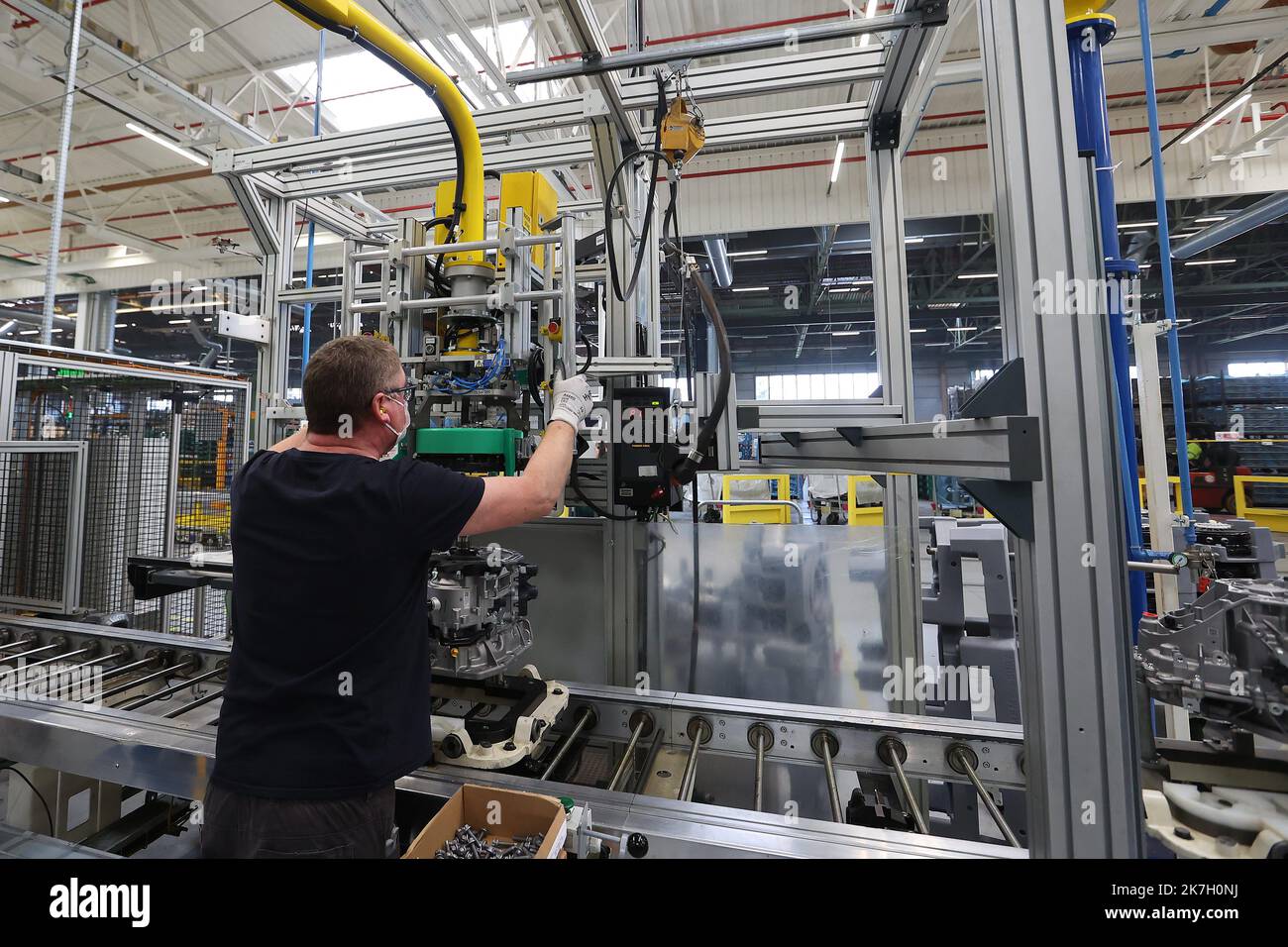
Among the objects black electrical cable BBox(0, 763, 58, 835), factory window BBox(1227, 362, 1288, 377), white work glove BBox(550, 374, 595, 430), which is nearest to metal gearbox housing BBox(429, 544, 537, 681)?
white work glove BBox(550, 374, 595, 430)

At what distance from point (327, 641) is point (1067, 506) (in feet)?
4.99

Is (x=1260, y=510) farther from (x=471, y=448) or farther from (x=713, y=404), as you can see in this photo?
(x=471, y=448)

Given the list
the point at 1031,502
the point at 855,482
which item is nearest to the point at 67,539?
the point at 1031,502

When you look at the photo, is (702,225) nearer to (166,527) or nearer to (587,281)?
(587,281)

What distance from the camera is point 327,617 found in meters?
1.19

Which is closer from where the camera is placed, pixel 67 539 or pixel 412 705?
pixel 412 705

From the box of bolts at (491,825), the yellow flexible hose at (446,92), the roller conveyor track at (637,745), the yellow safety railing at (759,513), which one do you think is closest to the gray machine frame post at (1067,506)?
the roller conveyor track at (637,745)

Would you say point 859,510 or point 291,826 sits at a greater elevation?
point 859,510

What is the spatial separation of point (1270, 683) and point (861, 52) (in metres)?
2.53

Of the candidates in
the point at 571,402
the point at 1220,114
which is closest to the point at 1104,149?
the point at 571,402

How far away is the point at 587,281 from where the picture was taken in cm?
317

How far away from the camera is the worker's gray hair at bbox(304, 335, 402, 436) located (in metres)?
1.30

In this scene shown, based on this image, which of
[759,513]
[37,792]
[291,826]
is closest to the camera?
[291,826]

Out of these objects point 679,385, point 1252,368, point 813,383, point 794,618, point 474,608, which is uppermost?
point 813,383
